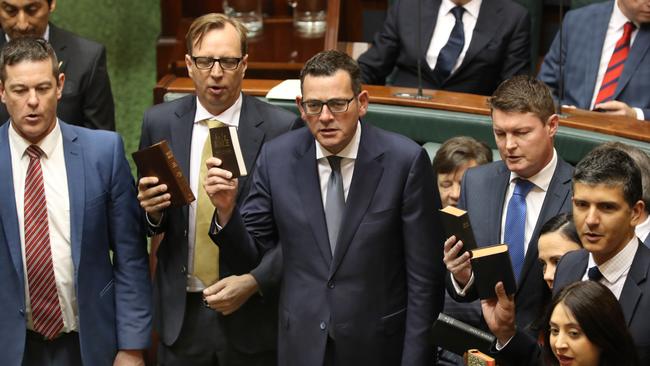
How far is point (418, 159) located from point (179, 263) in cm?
65

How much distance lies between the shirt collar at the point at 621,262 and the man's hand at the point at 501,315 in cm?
21

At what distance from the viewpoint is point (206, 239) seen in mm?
2684

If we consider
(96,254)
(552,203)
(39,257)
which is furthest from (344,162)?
(39,257)

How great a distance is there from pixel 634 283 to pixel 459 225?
35 cm

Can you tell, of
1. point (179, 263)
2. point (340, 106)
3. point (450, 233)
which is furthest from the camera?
point (179, 263)

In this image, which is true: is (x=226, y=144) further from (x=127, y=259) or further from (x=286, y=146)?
(x=127, y=259)

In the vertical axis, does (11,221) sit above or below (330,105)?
below

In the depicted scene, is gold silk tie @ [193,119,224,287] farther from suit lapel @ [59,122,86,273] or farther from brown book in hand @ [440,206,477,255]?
brown book in hand @ [440,206,477,255]

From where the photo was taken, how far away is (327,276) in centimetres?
244

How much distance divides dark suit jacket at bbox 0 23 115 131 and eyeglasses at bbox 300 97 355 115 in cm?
106

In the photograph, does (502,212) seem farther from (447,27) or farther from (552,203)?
(447,27)

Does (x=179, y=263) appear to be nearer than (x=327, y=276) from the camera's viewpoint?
No

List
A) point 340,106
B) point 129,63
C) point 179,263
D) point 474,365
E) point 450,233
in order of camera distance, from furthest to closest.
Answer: point 129,63, point 179,263, point 340,106, point 450,233, point 474,365

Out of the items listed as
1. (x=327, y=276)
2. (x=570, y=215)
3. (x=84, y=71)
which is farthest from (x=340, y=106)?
(x=84, y=71)
